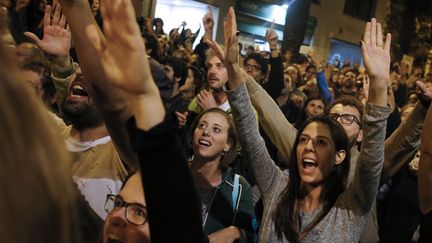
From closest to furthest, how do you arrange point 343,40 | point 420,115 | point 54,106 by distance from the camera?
point 420,115
point 54,106
point 343,40

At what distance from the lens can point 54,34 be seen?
2500 mm

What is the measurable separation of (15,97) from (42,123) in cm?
5

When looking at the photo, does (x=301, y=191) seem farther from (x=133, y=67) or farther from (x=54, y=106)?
(x=54, y=106)

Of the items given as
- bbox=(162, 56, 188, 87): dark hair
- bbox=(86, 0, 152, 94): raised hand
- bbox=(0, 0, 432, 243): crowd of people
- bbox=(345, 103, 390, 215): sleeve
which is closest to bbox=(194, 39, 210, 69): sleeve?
bbox=(162, 56, 188, 87): dark hair

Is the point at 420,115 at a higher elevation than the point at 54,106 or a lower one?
higher

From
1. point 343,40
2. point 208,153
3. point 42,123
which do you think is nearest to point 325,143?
point 208,153

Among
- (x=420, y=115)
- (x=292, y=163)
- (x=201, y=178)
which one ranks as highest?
(x=420, y=115)

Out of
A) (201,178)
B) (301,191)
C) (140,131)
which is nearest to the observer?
(140,131)

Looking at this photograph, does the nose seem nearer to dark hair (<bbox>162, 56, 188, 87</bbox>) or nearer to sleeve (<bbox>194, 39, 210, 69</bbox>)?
dark hair (<bbox>162, 56, 188, 87</bbox>)

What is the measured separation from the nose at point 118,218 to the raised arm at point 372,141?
117cm

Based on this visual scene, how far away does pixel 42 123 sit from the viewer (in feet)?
2.67

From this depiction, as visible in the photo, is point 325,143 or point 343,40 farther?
point 343,40

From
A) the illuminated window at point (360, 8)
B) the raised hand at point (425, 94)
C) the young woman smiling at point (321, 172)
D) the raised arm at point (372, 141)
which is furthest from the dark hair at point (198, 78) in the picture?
the illuminated window at point (360, 8)

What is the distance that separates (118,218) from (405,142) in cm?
210
